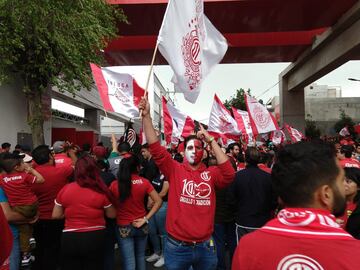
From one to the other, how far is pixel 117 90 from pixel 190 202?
11.0 feet

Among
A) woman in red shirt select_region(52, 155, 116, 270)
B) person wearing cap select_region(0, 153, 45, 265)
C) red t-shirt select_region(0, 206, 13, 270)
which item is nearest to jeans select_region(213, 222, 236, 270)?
woman in red shirt select_region(52, 155, 116, 270)

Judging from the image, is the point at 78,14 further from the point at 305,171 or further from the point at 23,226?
the point at 305,171

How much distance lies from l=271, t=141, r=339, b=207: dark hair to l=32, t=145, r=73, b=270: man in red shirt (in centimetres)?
436

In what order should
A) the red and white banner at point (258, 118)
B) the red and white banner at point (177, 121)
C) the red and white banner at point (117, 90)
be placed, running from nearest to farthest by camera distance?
the red and white banner at point (117, 90) → the red and white banner at point (177, 121) → the red and white banner at point (258, 118)

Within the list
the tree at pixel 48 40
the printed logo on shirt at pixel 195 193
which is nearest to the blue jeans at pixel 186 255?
the printed logo on shirt at pixel 195 193

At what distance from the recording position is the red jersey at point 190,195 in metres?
3.77

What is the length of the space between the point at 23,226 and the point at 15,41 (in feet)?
23.3

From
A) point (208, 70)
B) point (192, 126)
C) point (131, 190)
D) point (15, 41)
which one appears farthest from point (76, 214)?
point (15, 41)

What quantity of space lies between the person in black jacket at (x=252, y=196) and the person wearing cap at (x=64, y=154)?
2696 millimetres

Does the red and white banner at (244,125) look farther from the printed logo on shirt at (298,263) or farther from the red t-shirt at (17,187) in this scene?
the printed logo on shirt at (298,263)

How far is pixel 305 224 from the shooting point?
1451 mm

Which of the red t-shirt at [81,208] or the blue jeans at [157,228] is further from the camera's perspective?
the blue jeans at [157,228]

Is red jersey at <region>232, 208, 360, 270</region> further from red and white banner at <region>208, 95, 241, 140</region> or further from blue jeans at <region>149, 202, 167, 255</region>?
red and white banner at <region>208, 95, 241, 140</region>

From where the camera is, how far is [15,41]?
10.7 m
